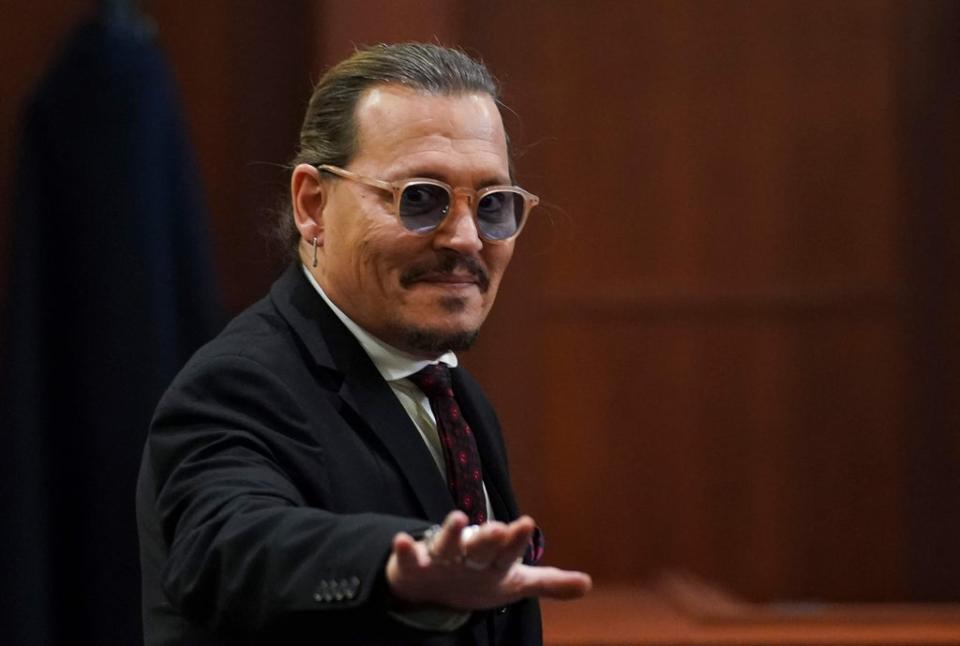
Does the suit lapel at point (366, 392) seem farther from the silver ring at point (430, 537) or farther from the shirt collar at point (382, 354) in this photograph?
the silver ring at point (430, 537)

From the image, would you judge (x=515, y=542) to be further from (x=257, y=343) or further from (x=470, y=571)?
(x=257, y=343)

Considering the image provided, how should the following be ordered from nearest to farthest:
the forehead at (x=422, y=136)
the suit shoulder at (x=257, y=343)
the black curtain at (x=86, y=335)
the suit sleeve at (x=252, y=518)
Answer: the suit sleeve at (x=252, y=518) → the suit shoulder at (x=257, y=343) → the forehead at (x=422, y=136) → the black curtain at (x=86, y=335)

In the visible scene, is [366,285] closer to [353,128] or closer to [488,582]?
[353,128]

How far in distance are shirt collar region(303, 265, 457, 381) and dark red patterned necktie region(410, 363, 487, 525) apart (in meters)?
0.03

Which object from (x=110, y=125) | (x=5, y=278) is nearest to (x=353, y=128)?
(x=110, y=125)

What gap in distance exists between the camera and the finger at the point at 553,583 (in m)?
1.34

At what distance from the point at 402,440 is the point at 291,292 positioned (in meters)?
0.24

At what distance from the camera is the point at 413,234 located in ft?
5.99

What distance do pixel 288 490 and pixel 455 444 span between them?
39 centimetres

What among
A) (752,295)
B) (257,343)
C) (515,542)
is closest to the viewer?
(515,542)

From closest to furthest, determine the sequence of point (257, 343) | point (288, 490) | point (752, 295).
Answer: point (288, 490) → point (257, 343) → point (752, 295)

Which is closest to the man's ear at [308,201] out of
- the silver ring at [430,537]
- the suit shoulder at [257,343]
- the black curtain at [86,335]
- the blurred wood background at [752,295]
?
the suit shoulder at [257,343]

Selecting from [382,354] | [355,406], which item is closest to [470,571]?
[355,406]

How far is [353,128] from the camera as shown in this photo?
1883mm
